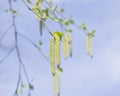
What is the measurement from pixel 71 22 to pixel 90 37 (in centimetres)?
83

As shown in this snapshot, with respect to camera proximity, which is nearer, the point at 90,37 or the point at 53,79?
the point at 53,79

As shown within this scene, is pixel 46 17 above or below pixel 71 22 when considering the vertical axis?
below

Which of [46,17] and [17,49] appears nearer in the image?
[46,17]

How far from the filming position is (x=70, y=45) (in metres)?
5.94

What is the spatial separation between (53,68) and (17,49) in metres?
2.15

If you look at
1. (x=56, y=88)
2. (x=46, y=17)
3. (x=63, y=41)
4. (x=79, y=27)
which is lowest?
(x=56, y=88)

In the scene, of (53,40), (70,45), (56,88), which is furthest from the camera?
(70,45)

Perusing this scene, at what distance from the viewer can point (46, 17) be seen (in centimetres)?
573

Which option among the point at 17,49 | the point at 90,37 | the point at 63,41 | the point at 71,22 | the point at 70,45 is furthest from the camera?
the point at 71,22

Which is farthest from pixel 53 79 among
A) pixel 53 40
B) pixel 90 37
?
pixel 90 37

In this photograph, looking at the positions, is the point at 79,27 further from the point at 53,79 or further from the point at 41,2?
the point at 53,79

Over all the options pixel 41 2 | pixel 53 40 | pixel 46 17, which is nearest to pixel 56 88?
pixel 53 40

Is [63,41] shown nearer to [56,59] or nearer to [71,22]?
[56,59]

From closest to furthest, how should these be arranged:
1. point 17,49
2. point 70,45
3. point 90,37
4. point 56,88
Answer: point 56,88 → point 70,45 → point 17,49 → point 90,37
